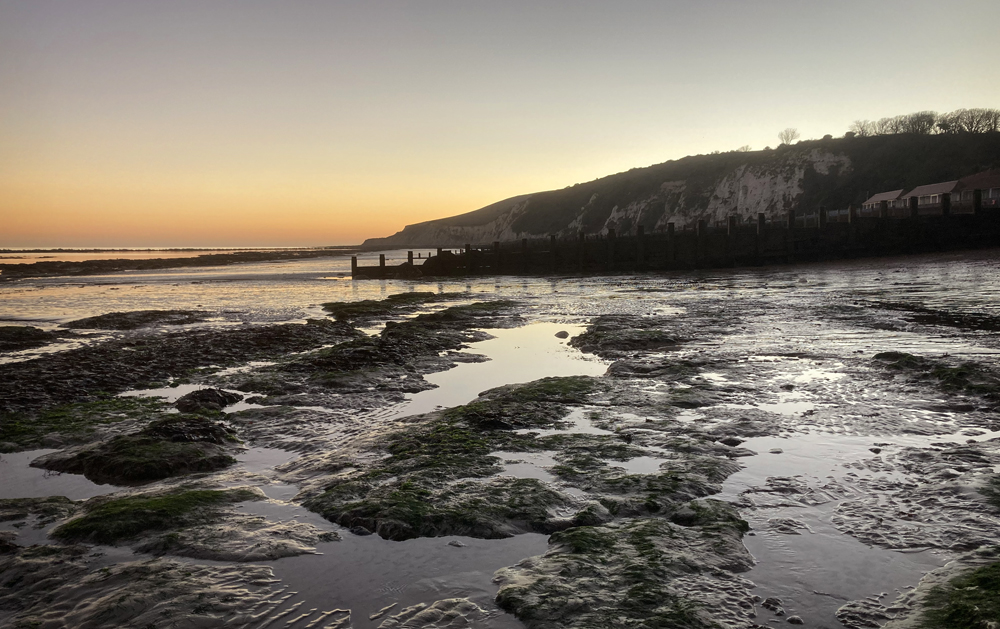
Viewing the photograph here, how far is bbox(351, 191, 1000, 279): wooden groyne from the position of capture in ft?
125

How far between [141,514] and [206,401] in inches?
144

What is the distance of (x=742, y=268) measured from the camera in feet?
122

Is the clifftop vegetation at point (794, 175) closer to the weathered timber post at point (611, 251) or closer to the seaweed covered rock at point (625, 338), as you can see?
the weathered timber post at point (611, 251)

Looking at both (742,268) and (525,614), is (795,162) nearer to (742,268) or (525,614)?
(742,268)

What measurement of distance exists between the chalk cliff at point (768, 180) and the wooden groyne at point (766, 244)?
3539 cm

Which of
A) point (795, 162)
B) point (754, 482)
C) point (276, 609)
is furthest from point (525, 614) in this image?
point (795, 162)

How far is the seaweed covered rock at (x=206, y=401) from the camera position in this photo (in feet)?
24.6

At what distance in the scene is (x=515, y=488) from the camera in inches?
183

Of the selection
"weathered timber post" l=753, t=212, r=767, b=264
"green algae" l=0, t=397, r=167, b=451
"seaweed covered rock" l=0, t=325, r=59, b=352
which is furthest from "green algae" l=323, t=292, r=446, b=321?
"weathered timber post" l=753, t=212, r=767, b=264

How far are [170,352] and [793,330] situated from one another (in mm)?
11910

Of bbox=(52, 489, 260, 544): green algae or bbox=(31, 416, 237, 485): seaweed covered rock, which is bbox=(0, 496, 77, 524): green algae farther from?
bbox=(31, 416, 237, 485): seaweed covered rock

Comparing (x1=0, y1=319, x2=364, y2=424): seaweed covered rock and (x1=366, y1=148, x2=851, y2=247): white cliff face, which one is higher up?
(x1=366, y1=148, x2=851, y2=247): white cliff face

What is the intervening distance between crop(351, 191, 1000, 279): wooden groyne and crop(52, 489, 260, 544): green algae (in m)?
34.5

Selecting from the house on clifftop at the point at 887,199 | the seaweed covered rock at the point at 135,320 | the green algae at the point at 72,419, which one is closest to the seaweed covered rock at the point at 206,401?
the green algae at the point at 72,419
